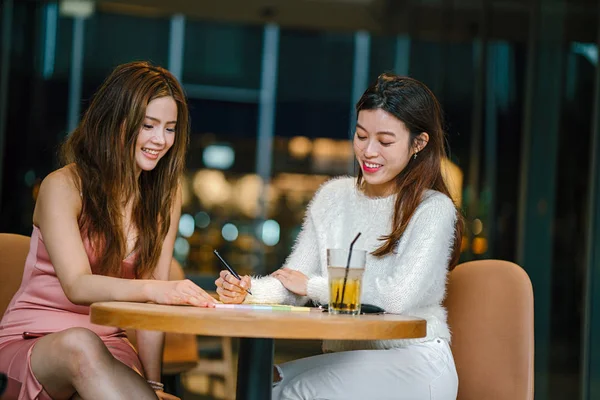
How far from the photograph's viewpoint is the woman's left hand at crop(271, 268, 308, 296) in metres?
2.37

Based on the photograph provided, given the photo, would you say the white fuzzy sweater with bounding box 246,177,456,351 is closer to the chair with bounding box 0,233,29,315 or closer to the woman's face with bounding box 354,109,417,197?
the woman's face with bounding box 354,109,417,197

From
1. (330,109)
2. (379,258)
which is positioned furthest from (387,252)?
(330,109)

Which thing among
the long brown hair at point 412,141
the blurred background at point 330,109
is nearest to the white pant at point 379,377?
the long brown hair at point 412,141

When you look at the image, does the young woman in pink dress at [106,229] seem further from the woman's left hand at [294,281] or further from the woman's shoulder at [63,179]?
the woman's left hand at [294,281]

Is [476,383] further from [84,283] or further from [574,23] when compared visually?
[574,23]

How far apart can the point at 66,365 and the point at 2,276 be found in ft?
2.71

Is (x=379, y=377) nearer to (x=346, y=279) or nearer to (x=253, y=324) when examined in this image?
(x=346, y=279)

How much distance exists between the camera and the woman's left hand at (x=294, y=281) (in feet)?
7.76

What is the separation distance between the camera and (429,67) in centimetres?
721

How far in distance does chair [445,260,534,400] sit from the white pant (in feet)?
0.62

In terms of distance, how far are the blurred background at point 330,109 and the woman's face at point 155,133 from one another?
2305 mm

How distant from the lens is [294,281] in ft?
7.79

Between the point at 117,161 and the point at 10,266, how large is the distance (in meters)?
0.59

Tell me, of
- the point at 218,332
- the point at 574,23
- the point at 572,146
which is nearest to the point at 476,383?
the point at 218,332
